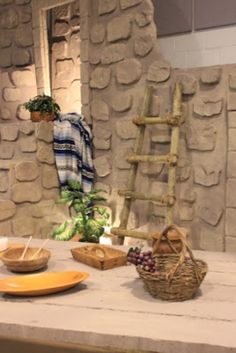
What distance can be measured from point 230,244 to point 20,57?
98.9 inches

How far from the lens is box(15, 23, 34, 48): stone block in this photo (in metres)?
3.81

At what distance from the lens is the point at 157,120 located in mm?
2848

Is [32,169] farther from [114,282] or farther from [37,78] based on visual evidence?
[114,282]

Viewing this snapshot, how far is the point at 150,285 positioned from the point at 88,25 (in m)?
2.61

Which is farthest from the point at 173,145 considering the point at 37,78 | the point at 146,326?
the point at 146,326

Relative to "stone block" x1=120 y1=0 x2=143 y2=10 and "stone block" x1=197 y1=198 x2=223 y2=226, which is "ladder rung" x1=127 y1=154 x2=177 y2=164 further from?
"stone block" x1=120 y1=0 x2=143 y2=10

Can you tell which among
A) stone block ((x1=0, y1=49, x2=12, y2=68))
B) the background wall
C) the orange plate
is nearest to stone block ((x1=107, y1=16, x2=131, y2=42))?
the background wall

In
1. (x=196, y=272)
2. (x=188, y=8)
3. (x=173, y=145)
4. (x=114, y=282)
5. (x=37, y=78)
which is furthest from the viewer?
(x=37, y=78)

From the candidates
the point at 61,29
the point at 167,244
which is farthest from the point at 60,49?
the point at 167,244

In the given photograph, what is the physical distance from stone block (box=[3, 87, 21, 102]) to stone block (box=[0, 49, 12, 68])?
9.2 inches

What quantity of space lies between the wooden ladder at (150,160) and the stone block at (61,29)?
52.8 inches

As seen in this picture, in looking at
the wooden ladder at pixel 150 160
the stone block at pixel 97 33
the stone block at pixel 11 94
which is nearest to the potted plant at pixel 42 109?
the stone block at pixel 97 33

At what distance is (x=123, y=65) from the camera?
311 cm

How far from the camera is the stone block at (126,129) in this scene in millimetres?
3107
